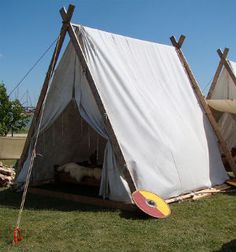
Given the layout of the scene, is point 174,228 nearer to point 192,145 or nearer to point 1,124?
point 192,145

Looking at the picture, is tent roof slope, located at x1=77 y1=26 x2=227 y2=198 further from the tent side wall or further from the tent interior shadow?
the tent side wall

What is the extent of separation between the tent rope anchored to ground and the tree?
7.97 meters

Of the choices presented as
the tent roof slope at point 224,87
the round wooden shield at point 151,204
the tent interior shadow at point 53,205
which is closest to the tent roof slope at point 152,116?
the round wooden shield at point 151,204

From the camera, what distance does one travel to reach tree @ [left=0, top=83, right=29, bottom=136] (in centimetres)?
1627

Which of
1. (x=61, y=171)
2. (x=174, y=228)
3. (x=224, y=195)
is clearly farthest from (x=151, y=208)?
(x=61, y=171)

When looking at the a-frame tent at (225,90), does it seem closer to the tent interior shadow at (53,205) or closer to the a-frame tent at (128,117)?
the a-frame tent at (128,117)

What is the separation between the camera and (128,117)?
703 centimetres

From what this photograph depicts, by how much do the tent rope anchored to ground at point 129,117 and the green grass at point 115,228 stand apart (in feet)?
2.04

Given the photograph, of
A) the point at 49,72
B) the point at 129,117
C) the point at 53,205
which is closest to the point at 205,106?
the point at 129,117

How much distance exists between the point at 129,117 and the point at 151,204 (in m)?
1.48

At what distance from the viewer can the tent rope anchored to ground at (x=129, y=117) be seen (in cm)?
678

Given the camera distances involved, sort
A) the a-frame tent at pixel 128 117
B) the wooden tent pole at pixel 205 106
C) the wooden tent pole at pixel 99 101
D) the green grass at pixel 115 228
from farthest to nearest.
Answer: the wooden tent pole at pixel 205 106
the a-frame tent at pixel 128 117
the wooden tent pole at pixel 99 101
the green grass at pixel 115 228

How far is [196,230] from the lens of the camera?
5.44 meters

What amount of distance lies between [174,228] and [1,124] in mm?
11593
